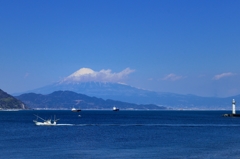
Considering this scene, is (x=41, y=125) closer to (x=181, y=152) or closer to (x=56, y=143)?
(x=56, y=143)

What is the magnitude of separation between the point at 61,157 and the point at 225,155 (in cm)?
2607

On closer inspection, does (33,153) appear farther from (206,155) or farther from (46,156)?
(206,155)

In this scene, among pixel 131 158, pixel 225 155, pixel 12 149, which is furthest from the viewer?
pixel 12 149

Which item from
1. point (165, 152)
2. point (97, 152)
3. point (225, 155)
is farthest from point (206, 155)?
point (97, 152)

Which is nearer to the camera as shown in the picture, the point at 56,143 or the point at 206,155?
the point at 206,155

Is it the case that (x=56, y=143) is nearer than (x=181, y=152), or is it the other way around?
(x=181, y=152)

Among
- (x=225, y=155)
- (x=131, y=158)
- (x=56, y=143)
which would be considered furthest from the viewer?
(x=56, y=143)

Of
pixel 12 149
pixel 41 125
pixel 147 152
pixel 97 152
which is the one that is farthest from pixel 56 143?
pixel 41 125

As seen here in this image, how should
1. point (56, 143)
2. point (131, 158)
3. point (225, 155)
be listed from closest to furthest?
1. point (131, 158)
2. point (225, 155)
3. point (56, 143)

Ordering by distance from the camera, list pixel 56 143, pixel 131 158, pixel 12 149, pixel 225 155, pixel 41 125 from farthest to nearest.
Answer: pixel 41 125 → pixel 56 143 → pixel 12 149 → pixel 225 155 → pixel 131 158

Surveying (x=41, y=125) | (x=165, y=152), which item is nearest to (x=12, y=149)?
(x=165, y=152)

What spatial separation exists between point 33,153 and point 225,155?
3123 centimetres

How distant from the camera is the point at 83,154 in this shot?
219 ft

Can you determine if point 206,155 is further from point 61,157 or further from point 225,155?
point 61,157
